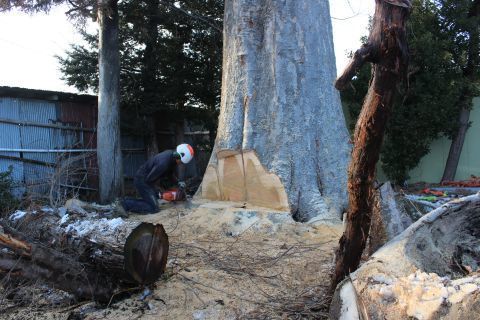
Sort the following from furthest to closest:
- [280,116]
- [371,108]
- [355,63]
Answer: [280,116]
[371,108]
[355,63]

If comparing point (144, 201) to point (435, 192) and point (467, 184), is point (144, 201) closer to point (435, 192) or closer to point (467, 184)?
point (435, 192)

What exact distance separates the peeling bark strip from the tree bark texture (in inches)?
433

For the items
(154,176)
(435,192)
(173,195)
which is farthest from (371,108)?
(435,192)

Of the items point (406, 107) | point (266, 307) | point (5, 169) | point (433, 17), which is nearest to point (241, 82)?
point (266, 307)

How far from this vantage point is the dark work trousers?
8.10 meters

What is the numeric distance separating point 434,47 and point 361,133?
10783mm

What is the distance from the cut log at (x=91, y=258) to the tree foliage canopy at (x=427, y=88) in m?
9.68

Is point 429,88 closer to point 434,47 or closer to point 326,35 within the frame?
point 434,47

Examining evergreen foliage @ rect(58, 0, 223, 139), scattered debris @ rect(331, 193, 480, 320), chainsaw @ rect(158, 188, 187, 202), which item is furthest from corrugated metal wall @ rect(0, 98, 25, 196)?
scattered debris @ rect(331, 193, 480, 320)

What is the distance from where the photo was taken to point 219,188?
759cm

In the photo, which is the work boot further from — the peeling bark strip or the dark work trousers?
the peeling bark strip

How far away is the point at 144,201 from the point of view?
825 centimetres

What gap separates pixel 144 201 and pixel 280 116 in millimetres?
2761

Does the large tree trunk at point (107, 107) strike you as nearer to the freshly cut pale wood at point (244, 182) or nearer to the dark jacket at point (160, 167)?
the dark jacket at point (160, 167)
